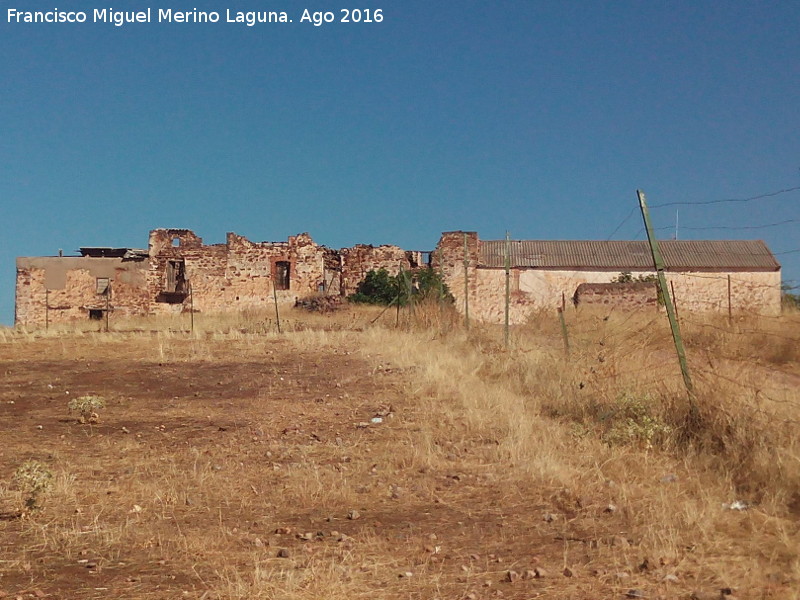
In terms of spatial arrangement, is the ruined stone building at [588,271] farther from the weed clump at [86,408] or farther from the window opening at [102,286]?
the weed clump at [86,408]

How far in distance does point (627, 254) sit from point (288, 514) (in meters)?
41.0

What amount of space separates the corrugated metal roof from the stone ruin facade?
883 centimetres

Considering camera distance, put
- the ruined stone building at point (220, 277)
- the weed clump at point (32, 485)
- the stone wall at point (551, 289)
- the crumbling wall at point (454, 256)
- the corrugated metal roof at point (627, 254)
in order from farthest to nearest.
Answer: the corrugated metal roof at point (627, 254)
the ruined stone building at point (220, 277)
the crumbling wall at point (454, 256)
the stone wall at point (551, 289)
the weed clump at point (32, 485)

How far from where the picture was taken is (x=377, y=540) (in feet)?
18.6

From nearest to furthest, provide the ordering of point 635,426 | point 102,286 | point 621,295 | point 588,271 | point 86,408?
1. point 635,426
2. point 86,408
3. point 621,295
4. point 102,286
5. point 588,271

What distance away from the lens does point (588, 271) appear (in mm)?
42781

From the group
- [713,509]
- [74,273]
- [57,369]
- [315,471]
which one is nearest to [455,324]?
[57,369]

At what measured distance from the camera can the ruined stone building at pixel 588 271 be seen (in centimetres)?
3212

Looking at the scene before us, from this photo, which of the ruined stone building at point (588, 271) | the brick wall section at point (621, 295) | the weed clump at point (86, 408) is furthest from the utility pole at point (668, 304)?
the ruined stone building at point (588, 271)

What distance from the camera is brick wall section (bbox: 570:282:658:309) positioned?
2980 cm

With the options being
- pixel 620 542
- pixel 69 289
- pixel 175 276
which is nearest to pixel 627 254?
pixel 175 276

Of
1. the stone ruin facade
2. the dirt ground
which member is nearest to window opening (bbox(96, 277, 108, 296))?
the stone ruin facade

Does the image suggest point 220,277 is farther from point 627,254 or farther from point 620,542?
point 620,542

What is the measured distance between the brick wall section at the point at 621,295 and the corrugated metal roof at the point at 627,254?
9.66m
